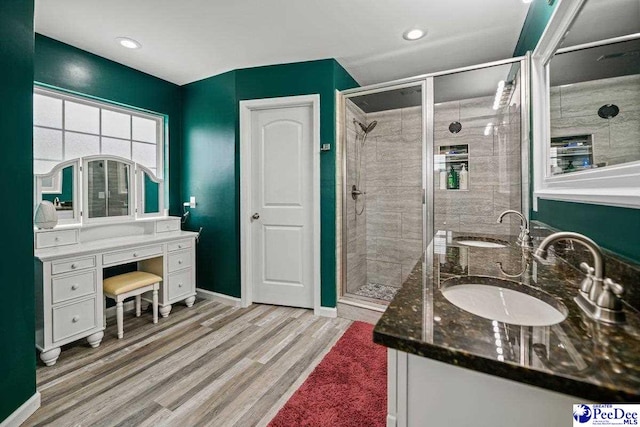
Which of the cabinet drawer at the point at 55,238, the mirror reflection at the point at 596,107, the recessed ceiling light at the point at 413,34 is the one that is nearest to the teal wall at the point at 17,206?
the cabinet drawer at the point at 55,238

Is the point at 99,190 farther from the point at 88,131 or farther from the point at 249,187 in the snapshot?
the point at 249,187

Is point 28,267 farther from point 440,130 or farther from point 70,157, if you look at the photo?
point 440,130

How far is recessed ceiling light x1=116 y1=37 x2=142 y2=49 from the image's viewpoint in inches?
93.1

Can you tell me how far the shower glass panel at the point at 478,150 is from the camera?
2333mm

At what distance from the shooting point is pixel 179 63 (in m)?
2.81

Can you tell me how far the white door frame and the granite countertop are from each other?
1956 mm

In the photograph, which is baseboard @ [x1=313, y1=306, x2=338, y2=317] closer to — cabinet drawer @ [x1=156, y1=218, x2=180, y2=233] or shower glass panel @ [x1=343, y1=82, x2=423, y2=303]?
shower glass panel @ [x1=343, y1=82, x2=423, y2=303]

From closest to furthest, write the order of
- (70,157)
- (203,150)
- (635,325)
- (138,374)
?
(635,325) < (138,374) < (70,157) < (203,150)

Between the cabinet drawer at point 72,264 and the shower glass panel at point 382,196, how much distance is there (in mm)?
2212

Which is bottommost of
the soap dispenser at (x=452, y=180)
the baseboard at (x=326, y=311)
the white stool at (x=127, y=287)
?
the baseboard at (x=326, y=311)

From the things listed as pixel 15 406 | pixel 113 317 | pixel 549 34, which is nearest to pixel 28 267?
pixel 15 406

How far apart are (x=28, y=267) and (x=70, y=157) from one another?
54.8 inches

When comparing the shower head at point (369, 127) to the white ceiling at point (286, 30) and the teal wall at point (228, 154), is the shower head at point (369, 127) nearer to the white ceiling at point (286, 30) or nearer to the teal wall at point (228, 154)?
the teal wall at point (228, 154)

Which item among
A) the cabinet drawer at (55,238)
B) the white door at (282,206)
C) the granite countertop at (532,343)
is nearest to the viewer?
the granite countertop at (532,343)
